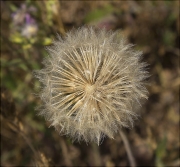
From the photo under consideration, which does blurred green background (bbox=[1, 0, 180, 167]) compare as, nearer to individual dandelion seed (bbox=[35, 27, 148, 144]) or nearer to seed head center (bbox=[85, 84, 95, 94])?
individual dandelion seed (bbox=[35, 27, 148, 144])

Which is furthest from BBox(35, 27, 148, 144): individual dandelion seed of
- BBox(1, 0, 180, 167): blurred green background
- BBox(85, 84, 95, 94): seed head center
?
BBox(1, 0, 180, 167): blurred green background

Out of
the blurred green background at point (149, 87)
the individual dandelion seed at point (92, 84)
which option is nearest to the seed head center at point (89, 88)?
the individual dandelion seed at point (92, 84)

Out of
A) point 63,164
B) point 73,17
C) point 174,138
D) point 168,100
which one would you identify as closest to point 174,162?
point 174,138

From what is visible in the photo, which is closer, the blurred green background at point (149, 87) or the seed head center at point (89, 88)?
the seed head center at point (89, 88)

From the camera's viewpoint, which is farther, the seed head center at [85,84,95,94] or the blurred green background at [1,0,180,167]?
the blurred green background at [1,0,180,167]

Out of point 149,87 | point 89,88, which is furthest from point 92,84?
point 149,87

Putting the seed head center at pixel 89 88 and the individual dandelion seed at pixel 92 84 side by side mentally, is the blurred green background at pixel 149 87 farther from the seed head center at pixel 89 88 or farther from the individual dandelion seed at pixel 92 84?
the seed head center at pixel 89 88
